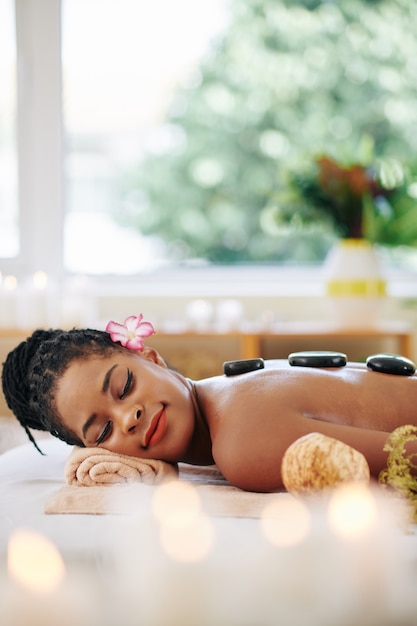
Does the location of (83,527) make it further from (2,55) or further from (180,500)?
(2,55)

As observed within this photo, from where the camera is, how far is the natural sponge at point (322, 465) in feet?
3.49

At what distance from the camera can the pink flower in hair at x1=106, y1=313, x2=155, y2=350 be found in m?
1.42

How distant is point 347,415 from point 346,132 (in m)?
3.04

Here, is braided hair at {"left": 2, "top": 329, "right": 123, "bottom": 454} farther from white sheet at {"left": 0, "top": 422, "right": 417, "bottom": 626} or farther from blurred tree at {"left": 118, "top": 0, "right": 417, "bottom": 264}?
blurred tree at {"left": 118, "top": 0, "right": 417, "bottom": 264}

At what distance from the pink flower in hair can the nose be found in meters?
0.15

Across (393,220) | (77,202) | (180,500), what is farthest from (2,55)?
(180,500)

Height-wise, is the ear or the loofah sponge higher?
the ear

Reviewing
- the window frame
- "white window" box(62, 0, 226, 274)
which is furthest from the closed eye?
"white window" box(62, 0, 226, 274)

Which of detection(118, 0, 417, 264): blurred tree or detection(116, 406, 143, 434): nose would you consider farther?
detection(118, 0, 417, 264): blurred tree

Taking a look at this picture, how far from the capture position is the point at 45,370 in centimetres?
140

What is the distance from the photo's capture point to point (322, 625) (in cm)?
84

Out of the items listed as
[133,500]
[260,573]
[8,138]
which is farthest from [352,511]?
[8,138]

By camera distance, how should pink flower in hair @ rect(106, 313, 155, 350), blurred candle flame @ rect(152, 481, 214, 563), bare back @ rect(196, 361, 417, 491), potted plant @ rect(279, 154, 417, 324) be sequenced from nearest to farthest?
blurred candle flame @ rect(152, 481, 214, 563), bare back @ rect(196, 361, 417, 491), pink flower in hair @ rect(106, 313, 155, 350), potted plant @ rect(279, 154, 417, 324)

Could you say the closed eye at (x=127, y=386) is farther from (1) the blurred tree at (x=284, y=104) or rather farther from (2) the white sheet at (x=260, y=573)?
(1) the blurred tree at (x=284, y=104)
